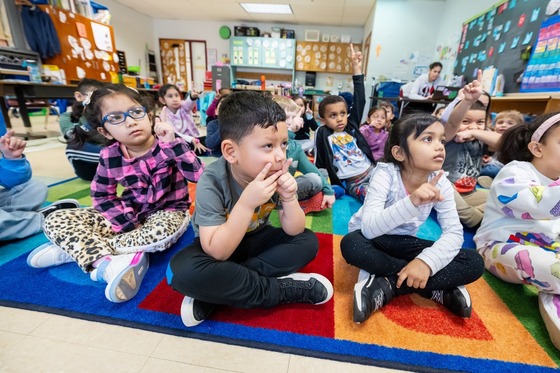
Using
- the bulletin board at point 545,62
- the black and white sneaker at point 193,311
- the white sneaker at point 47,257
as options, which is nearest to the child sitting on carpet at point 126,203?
the white sneaker at point 47,257

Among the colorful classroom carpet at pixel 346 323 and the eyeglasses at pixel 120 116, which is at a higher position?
the eyeglasses at pixel 120 116

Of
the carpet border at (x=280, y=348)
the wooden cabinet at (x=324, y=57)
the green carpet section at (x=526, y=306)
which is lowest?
the green carpet section at (x=526, y=306)

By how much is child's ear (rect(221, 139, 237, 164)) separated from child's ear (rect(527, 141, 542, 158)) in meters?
1.08

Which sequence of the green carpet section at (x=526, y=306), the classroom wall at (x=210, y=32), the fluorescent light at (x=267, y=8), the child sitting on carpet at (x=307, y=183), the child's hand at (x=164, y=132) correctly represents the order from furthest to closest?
the classroom wall at (x=210, y=32), the fluorescent light at (x=267, y=8), the child sitting on carpet at (x=307, y=183), the child's hand at (x=164, y=132), the green carpet section at (x=526, y=306)

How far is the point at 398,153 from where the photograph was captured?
965mm

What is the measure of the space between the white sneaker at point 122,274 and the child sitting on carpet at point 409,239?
2.25 feet

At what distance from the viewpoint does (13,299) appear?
82 cm

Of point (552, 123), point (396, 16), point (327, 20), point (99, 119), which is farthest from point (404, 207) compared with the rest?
point (327, 20)

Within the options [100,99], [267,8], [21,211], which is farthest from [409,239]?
[267,8]

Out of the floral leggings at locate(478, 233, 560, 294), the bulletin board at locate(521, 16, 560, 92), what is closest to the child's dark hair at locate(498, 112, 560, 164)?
the floral leggings at locate(478, 233, 560, 294)

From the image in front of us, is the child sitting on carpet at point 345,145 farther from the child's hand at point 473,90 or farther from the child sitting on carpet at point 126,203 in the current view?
the child sitting on carpet at point 126,203

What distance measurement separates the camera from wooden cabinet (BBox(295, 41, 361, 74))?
705cm

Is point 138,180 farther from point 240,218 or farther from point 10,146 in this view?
point 240,218

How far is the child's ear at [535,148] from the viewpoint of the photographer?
3.18ft
